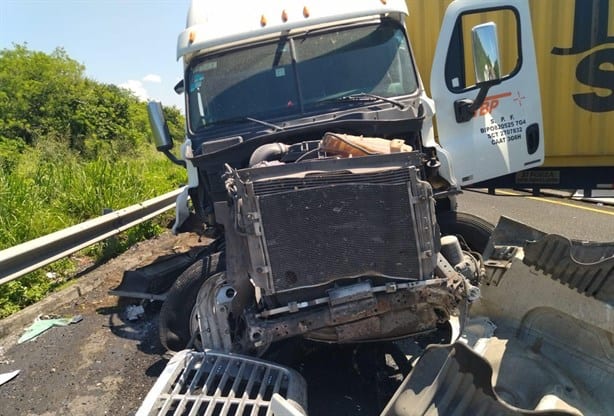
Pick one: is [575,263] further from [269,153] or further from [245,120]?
[245,120]

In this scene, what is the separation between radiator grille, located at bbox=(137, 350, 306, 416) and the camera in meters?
2.84

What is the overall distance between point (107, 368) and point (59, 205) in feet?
15.8

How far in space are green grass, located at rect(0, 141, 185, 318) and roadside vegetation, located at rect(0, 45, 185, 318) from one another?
0.01 metres

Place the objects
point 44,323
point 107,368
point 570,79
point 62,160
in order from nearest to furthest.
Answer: point 107,368 → point 44,323 → point 570,79 → point 62,160

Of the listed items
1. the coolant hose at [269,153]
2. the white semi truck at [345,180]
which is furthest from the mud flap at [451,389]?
the coolant hose at [269,153]

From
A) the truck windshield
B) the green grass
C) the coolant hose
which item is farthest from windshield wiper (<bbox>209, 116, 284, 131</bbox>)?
the green grass

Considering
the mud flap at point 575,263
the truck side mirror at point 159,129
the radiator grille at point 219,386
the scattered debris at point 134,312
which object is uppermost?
the truck side mirror at point 159,129

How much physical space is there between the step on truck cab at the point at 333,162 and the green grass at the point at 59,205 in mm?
2176

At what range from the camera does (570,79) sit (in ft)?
20.6

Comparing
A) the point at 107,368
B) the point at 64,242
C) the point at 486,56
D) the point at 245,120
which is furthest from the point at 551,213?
the point at 107,368

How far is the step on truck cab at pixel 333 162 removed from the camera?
9.79 feet

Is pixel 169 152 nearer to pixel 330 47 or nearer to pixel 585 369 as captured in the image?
pixel 330 47

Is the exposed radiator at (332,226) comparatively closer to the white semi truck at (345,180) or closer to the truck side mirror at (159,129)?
the white semi truck at (345,180)

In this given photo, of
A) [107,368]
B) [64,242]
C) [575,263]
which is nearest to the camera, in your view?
[575,263]
